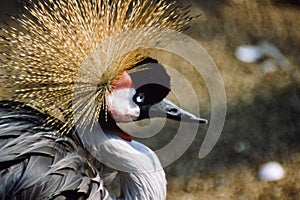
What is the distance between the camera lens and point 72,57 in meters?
1.56

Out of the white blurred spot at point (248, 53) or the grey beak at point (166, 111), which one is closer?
the grey beak at point (166, 111)

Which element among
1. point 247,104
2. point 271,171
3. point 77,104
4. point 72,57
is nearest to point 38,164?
point 77,104

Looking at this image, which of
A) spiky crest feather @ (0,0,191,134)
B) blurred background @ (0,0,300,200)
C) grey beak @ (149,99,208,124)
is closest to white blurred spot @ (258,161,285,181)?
blurred background @ (0,0,300,200)

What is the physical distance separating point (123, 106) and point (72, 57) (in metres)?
0.18

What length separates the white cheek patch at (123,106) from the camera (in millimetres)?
1548

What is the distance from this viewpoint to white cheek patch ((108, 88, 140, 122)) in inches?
60.9

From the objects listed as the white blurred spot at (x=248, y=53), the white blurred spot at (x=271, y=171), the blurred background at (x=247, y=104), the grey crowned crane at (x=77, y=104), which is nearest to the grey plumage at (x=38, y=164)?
the grey crowned crane at (x=77, y=104)

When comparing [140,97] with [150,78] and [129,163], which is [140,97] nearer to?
[150,78]

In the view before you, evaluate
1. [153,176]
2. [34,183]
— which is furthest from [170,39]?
[34,183]

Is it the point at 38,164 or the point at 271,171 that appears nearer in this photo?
the point at 38,164

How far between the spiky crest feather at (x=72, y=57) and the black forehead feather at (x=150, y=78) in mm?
30

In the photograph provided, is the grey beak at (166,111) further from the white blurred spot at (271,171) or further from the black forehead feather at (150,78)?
the white blurred spot at (271,171)

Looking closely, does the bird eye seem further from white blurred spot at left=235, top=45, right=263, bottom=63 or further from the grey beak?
white blurred spot at left=235, top=45, right=263, bottom=63

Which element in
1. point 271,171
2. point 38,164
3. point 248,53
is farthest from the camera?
point 248,53
